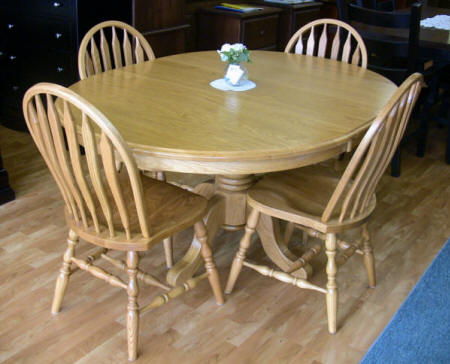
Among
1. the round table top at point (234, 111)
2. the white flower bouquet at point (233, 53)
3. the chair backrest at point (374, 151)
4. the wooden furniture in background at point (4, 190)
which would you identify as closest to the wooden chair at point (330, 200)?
the chair backrest at point (374, 151)

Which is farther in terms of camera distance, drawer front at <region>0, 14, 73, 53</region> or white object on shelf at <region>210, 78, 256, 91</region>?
drawer front at <region>0, 14, 73, 53</region>

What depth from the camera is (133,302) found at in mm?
1718

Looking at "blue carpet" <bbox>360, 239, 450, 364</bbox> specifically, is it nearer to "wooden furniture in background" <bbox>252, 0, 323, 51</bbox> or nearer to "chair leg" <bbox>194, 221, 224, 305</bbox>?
"chair leg" <bbox>194, 221, 224, 305</bbox>

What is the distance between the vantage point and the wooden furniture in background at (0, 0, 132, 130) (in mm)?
3051

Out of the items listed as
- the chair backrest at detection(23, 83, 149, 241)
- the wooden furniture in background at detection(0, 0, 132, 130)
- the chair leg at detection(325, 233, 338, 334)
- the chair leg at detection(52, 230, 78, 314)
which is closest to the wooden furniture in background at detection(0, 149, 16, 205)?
the wooden furniture in background at detection(0, 0, 132, 130)

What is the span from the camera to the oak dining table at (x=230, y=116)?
5.26 feet

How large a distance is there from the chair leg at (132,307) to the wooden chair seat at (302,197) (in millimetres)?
457

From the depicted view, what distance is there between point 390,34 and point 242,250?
73.1 inches

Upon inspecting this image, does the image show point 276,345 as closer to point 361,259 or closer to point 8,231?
point 361,259

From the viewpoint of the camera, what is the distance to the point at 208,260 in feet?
6.30

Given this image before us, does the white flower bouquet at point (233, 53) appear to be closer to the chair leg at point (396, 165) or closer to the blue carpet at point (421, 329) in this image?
the blue carpet at point (421, 329)

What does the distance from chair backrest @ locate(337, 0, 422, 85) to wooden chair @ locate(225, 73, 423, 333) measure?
1.07 metres

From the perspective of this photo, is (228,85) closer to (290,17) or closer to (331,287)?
(331,287)

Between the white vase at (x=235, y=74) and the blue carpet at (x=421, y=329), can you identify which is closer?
the blue carpet at (x=421, y=329)
